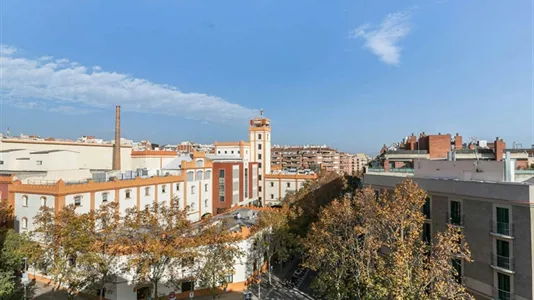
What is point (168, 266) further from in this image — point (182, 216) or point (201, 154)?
point (201, 154)

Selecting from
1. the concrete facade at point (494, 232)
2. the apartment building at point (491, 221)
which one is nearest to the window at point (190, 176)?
the apartment building at point (491, 221)

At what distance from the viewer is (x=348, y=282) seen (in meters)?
18.1

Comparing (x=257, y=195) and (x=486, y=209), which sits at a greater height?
(x=486, y=209)

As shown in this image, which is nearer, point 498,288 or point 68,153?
point 498,288

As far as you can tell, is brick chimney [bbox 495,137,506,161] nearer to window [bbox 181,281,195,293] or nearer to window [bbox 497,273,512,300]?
window [bbox 497,273,512,300]

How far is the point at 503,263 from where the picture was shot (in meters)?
15.8

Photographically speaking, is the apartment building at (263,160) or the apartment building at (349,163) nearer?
the apartment building at (263,160)

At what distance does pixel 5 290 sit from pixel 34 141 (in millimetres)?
31868

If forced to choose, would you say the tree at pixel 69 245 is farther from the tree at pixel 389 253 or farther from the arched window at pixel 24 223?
the tree at pixel 389 253

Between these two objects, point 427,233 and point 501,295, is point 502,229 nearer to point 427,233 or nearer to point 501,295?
point 501,295

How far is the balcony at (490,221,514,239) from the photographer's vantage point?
15.5 meters

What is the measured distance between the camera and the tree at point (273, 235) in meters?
28.0

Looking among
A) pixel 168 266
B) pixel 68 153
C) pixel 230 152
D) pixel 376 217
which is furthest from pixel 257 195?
pixel 376 217

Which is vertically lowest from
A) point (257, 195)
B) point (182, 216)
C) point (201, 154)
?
point (257, 195)
